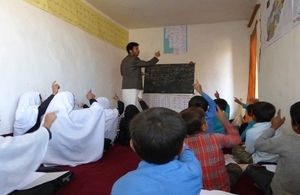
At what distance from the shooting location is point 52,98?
2.56 m

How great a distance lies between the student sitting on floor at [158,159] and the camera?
719 mm

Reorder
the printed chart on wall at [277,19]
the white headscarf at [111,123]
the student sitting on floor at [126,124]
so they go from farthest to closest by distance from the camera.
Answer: the student sitting on floor at [126,124] < the white headscarf at [111,123] < the printed chart on wall at [277,19]


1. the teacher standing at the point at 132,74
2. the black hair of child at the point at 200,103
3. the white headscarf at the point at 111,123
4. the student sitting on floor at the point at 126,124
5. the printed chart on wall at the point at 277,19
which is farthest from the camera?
the teacher standing at the point at 132,74

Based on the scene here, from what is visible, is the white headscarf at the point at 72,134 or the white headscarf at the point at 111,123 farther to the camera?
the white headscarf at the point at 111,123

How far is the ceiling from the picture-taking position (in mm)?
3705

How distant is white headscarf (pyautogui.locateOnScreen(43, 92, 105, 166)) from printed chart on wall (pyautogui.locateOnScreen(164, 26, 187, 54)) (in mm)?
2755

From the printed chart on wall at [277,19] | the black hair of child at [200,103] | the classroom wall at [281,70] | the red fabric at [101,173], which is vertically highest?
the printed chart on wall at [277,19]

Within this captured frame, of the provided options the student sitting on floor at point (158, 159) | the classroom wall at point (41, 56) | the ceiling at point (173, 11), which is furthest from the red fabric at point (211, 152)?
the ceiling at point (173, 11)

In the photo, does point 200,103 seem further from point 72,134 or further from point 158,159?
point 158,159

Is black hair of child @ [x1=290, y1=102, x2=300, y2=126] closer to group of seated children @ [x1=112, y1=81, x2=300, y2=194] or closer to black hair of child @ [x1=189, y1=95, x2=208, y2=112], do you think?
group of seated children @ [x1=112, y1=81, x2=300, y2=194]

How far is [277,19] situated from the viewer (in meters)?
2.41

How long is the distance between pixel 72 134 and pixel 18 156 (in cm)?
109

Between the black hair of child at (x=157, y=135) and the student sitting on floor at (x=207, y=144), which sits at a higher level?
the black hair of child at (x=157, y=135)

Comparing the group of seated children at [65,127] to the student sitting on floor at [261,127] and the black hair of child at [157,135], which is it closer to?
the student sitting on floor at [261,127]
